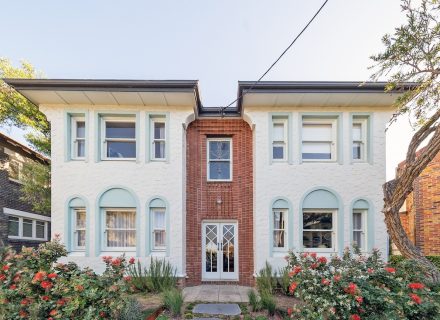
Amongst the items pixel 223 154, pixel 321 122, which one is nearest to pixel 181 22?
pixel 223 154

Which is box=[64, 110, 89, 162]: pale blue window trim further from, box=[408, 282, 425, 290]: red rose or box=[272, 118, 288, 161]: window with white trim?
box=[408, 282, 425, 290]: red rose

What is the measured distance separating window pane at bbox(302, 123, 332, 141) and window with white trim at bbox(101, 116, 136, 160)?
616 cm

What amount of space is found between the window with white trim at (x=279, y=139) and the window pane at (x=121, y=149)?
504 centimetres

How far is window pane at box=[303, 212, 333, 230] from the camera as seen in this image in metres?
9.21

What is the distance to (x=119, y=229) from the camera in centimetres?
907

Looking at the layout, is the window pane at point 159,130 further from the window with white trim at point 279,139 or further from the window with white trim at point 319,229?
the window with white trim at point 319,229

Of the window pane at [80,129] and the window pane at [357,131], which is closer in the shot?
the window pane at [80,129]

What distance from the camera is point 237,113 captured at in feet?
32.4

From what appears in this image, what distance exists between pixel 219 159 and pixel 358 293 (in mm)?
6506

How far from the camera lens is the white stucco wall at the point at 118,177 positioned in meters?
8.80

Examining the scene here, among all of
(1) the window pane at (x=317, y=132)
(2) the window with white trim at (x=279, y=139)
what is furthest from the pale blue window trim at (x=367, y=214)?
(2) the window with white trim at (x=279, y=139)

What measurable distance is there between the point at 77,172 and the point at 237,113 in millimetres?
6004

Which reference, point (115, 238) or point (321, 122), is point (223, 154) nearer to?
point (321, 122)

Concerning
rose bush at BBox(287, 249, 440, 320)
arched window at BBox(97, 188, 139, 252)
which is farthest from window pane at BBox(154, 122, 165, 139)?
rose bush at BBox(287, 249, 440, 320)
